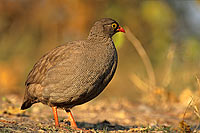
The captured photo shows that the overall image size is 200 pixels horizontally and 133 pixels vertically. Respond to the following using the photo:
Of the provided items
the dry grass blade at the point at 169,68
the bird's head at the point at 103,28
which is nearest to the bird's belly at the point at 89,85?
the bird's head at the point at 103,28

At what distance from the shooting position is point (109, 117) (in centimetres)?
744

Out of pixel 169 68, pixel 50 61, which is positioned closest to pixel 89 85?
pixel 50 61

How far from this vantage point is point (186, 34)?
14.1 m

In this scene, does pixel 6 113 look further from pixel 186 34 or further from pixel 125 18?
pixel 186 34

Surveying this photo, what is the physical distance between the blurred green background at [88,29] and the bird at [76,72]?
6.10m

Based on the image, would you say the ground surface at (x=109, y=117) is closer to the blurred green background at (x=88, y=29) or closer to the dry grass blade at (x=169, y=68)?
the dry grass blade at (x=169, y=68)

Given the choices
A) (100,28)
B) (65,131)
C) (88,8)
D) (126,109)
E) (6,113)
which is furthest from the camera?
(88,8)

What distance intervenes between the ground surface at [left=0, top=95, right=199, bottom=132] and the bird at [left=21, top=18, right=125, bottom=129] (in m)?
0.50

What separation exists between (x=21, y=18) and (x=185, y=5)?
678 cm

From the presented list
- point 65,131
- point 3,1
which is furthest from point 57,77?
point 3,1

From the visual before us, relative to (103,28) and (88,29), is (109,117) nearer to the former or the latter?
(103,28)

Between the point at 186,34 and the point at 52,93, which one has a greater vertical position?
the point at 186,34

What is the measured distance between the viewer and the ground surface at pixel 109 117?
5668mm

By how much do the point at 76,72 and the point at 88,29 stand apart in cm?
791
